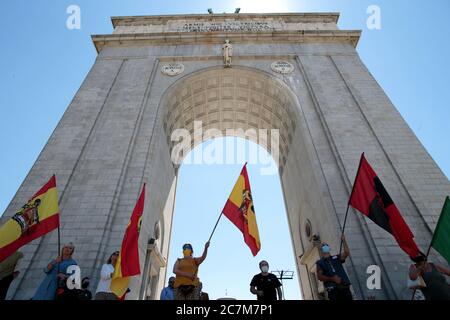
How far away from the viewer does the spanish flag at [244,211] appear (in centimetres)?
812

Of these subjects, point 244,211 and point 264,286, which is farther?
point 244,211

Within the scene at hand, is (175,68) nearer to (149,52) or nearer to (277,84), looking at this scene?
(149,52)

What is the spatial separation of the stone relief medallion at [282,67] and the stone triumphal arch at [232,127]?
64 mm

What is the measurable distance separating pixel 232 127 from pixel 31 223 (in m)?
16.3

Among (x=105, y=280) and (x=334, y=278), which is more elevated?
(x=105, y=280)

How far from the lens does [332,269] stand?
6.64 meters

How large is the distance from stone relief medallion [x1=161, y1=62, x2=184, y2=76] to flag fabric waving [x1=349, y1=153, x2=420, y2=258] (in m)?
12.9

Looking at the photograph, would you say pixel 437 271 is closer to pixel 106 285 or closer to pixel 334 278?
pixel 334 278

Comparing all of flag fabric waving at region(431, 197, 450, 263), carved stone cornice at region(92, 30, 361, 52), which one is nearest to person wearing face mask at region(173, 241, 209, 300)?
flag fabric waving at region(431, 197, 450, 263)

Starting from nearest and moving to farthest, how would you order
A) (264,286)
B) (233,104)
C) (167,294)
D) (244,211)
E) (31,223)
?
1. (264,286)
2. (167,294)
3. (31,223)
4. (244,211)
5. (233,104)

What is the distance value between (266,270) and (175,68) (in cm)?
1427

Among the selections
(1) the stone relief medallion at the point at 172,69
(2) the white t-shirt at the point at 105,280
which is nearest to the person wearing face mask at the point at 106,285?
(2) the white t-shirt at the point at 105,280

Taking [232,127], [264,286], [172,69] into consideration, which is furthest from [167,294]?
[232,127]
